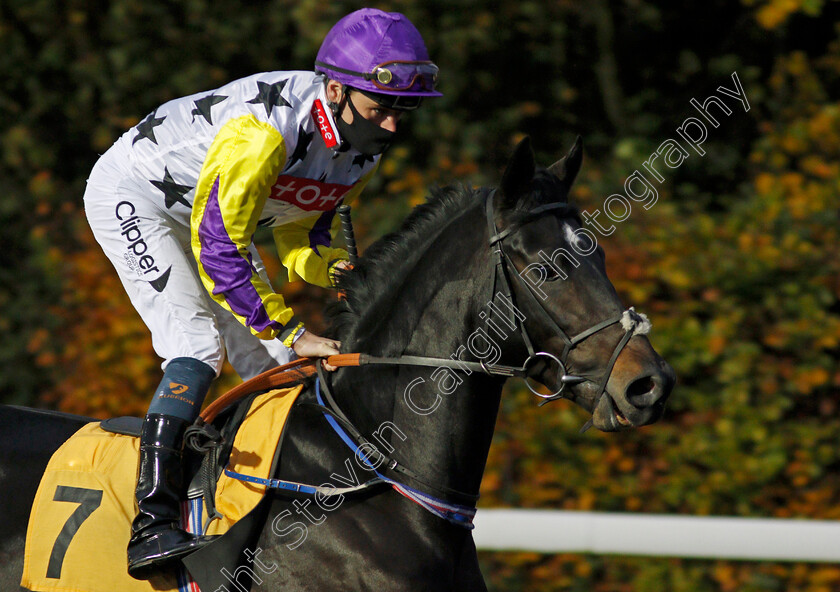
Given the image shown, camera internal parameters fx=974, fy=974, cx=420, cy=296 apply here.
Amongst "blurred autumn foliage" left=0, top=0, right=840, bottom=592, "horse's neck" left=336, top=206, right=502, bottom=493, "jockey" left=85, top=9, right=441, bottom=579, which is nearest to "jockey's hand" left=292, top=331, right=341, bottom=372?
"jockey" left=85, top=9, right=441, bottom=579

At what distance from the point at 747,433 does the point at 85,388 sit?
150 inches

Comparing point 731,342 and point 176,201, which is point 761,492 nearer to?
point 731,342

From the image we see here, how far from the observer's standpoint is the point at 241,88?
3201mm

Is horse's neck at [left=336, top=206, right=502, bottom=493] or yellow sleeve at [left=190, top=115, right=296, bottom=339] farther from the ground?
yellow sleeve at [left=190, top=115, right=296, bottom=339]

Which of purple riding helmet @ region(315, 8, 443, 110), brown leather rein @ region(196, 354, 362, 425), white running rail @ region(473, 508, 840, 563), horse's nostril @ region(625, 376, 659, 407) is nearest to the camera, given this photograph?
horse's nostril @ region(625, 376, 659, 407)

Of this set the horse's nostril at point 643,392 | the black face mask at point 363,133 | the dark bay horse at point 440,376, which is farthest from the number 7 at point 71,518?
the horse's nostril at point 643,392

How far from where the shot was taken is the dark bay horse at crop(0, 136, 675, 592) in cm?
267

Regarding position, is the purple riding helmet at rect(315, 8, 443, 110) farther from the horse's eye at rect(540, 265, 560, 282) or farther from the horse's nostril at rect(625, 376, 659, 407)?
the horse's nostril at rect(625, 376, 659, 407)

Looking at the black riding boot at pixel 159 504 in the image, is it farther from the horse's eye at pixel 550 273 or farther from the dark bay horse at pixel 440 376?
the horse's eye at pixel 550 273

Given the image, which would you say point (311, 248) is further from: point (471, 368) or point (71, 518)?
point (71, 518)

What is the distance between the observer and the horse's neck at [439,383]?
111 inches

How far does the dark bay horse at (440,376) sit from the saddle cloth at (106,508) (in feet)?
0.27

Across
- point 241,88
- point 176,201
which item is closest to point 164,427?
point 176,201


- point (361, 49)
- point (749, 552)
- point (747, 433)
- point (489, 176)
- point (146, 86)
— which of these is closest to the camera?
point (361, 49)
